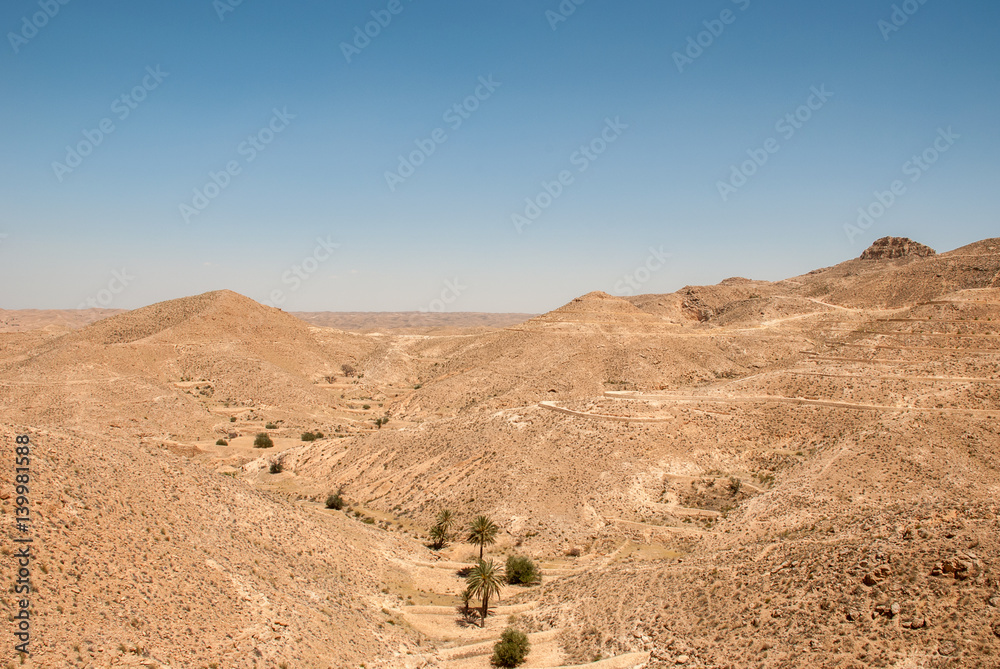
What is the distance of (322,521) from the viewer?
2617cm

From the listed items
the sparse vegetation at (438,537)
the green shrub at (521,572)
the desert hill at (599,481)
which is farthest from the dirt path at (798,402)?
the green shrub at (521,572)

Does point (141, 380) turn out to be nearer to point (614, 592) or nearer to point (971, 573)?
point (614, 592)

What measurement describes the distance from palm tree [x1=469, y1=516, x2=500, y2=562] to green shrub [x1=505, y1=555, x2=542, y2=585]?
1.49 m

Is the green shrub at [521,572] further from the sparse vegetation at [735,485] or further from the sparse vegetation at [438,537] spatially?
the sparse vegetation at [735,485]

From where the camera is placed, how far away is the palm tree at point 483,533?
89.6ft

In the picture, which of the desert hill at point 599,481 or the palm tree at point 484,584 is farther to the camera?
the palm tree at point 484,584

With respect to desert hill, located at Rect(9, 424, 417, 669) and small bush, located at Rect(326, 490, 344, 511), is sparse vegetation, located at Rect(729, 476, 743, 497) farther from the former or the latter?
small bush, located at Rect(326, 490, 344, 511)

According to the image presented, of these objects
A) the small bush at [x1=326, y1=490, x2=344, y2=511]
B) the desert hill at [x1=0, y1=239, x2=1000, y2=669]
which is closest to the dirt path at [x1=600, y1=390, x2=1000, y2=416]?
the desert hill at [x1=0, y1=239, x2=1000, y2=669]

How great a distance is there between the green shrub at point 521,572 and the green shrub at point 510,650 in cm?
578

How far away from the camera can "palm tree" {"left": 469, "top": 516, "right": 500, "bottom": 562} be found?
2730 centimetres

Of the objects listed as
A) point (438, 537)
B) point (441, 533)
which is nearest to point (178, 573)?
point (441, 533)

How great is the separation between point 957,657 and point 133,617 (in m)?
19.6

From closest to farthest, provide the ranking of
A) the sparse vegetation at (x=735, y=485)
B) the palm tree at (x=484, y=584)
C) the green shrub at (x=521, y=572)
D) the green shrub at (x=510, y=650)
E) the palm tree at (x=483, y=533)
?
the green shrub at (x=510, y=650), the palm tree at (x=484, y=584), the green shrub at (x=521, y=572), the palm tree at (x=483, y=533), the sparse vegetation at (x=735, y=485)

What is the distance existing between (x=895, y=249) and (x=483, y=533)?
4439 inches
